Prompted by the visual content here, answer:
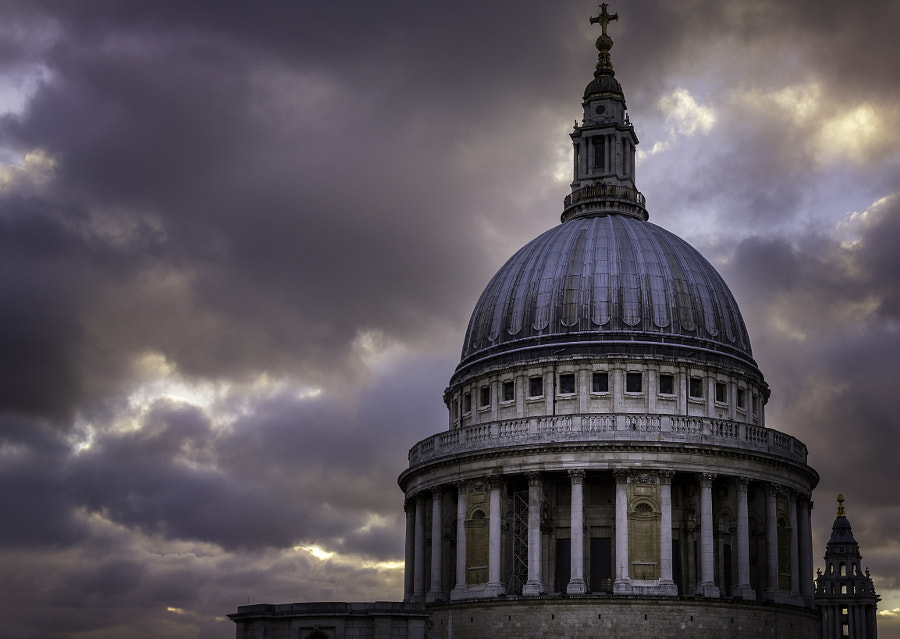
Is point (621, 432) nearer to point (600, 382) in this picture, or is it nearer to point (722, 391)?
point (600, 382)

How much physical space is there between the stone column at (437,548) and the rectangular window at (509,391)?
6659 millimetres

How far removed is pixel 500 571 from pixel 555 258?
66.2 feet

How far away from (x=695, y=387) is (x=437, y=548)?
1756 centimetres

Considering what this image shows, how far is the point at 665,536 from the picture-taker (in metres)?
71.8

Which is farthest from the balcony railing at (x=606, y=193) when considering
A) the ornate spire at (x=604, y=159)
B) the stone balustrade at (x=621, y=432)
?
the stone balustrade at (x=621, y=432)

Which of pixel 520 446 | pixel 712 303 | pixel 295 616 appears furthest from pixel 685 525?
pixel 295 616

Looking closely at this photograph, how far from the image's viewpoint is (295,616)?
2589 inches

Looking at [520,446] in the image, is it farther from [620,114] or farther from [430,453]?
[620,114]

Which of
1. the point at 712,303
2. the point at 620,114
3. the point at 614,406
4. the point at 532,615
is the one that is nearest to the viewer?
the point at 532,615

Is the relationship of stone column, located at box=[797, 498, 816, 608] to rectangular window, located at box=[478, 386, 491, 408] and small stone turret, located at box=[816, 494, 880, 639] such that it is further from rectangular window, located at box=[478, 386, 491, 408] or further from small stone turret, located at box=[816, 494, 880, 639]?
small stone turret, located at box=[816, 494, 880, 639]

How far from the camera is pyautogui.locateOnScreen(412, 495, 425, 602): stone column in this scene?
267 feet

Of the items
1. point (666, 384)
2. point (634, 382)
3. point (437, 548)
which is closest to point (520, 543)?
point (437, 548)

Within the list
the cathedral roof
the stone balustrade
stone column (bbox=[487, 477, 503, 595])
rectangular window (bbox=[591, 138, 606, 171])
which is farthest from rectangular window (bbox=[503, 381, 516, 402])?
rectangular window (bbox=[591, 138, 606, 171])

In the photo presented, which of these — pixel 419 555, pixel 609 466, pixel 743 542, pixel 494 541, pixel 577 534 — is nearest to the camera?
pixel 577 534
